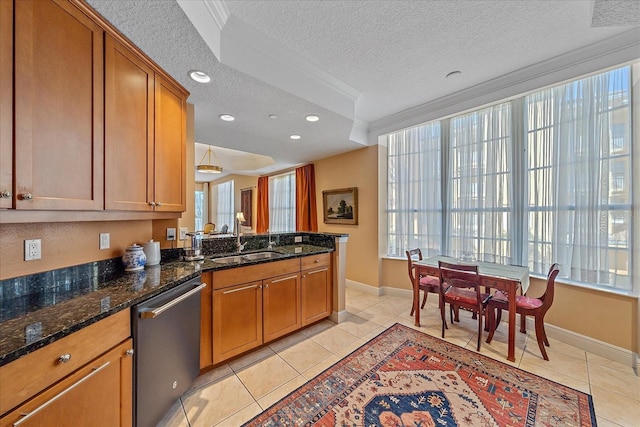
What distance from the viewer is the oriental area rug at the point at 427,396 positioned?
1578 millimetres

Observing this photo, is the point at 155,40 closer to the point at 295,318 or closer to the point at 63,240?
the point at 63,240

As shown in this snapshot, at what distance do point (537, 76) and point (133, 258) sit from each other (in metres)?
4.16

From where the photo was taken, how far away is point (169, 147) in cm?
198

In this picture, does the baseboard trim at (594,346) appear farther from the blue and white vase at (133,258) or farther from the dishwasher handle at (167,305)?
the blue and white vase at (133,258)

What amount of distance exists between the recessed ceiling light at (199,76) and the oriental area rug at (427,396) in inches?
102

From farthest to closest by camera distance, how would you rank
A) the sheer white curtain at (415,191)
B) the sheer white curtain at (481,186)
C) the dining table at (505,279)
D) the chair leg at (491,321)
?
the sheer white curtain at (415,191), the sheer white curtain at (481,186), the chair leg at (491,321), the dining table at (505,279)

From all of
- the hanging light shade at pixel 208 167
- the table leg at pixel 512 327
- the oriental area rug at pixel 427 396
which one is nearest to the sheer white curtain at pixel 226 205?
the hanging light shade at pixel 208 167

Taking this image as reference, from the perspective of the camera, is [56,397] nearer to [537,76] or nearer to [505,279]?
[505,279]

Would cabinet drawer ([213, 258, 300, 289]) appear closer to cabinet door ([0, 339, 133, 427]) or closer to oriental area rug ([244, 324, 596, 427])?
cabinet door ([0, 339, 133, 427])

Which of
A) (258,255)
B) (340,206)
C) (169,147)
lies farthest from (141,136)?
(340,206)

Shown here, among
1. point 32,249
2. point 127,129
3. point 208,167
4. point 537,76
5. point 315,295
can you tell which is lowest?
point 315,295

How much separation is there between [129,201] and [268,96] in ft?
4.74

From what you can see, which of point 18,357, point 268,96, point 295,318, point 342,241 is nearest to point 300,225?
point 342,241

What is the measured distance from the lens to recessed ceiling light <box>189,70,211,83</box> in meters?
1.85
